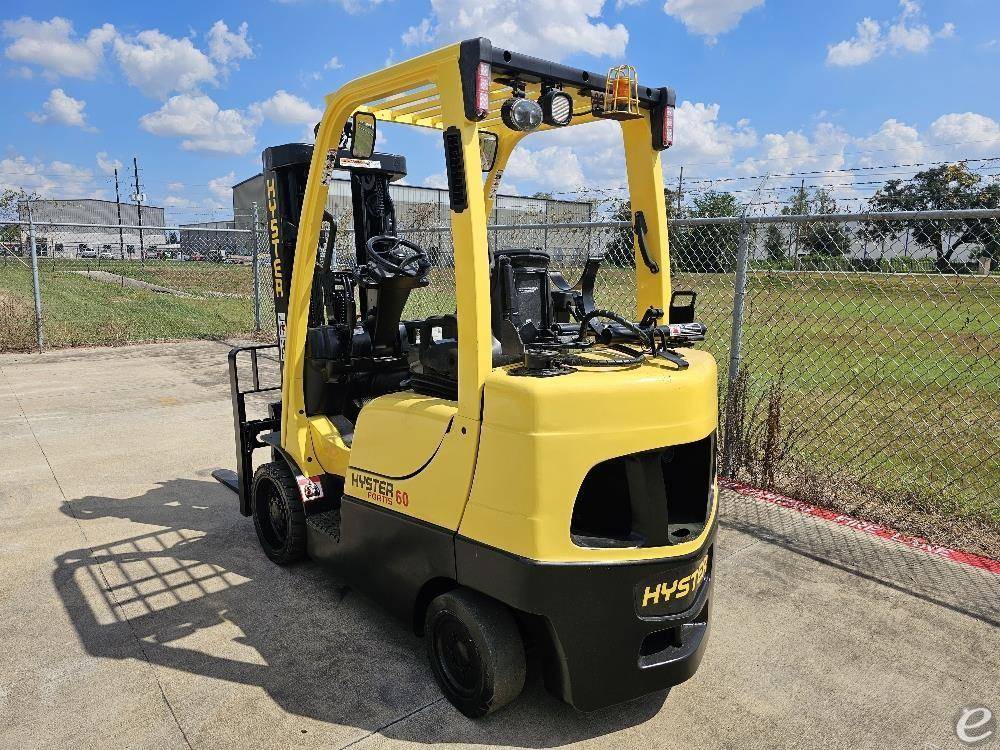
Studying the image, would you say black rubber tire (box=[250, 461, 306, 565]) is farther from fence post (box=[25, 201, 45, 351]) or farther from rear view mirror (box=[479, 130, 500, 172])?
fence post (box=[25, 201, 45, 351])

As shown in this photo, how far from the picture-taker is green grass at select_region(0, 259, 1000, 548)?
498 cm

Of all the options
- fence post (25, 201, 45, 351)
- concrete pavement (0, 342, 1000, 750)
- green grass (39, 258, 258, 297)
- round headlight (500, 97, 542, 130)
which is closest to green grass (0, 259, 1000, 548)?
fence post (25, 201, 45, 351)

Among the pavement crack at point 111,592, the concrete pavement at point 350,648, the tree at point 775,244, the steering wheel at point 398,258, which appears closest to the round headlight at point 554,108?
the steering wheel at point 398,258

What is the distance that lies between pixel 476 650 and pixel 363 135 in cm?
229

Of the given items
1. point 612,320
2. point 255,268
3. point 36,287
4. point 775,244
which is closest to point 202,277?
point 255,268

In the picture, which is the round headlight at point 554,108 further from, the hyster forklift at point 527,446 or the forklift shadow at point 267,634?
the forklift shadow at point 267,634

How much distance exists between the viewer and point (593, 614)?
2504mm

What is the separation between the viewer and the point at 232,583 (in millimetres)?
3896

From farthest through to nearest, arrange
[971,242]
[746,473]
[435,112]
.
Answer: [746,473] → [971,242] → [435,112]

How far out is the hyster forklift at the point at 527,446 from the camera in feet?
8.05

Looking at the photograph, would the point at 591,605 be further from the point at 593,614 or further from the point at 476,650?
the point at 476,650

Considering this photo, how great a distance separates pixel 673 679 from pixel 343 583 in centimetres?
194

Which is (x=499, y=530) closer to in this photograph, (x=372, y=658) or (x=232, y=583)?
(x=372, y=658)

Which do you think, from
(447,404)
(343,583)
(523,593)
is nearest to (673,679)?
(523,593)
